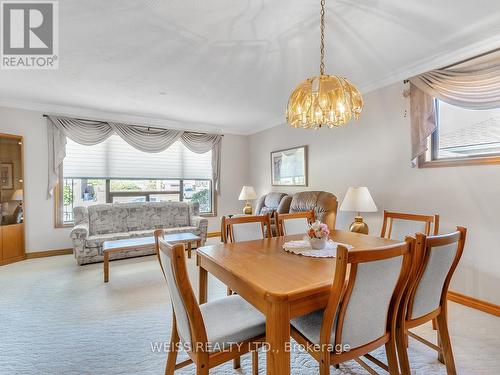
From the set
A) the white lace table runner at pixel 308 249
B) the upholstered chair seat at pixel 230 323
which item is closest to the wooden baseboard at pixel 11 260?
the upholstered chair seat at pixel 230 323

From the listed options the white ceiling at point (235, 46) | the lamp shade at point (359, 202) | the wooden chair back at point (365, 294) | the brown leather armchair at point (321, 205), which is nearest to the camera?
the wooden chair back at point (365, 294)

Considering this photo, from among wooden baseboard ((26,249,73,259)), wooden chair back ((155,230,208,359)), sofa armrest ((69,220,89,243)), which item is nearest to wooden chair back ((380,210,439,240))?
wooden chair back ((155,230,208,359))

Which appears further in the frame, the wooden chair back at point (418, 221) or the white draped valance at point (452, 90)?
the white draped valance at point (452, 90)

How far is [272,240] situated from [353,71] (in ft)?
7.35

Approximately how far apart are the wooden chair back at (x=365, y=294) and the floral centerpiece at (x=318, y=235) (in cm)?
58

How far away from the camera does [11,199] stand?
3877mm

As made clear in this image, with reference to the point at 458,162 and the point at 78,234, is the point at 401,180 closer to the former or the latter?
the point at 458,162

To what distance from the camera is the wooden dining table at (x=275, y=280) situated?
1.08 m

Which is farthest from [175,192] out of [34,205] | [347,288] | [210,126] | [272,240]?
[347,288]

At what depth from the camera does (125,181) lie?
4.93 m

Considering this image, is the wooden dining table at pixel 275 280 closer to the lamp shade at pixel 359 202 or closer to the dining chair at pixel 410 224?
the dining chair at pixel 410 224

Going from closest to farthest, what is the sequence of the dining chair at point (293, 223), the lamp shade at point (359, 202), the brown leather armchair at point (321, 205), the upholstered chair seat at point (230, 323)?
the upholstered chair seat at point (230, 323) < the dining chair at point (293, 223) < the lamp shade at point (359, 202) < the brown leather armchair at point (321, 205)

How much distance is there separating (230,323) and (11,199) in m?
4.39

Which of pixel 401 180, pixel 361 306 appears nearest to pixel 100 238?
pixel 361 306
